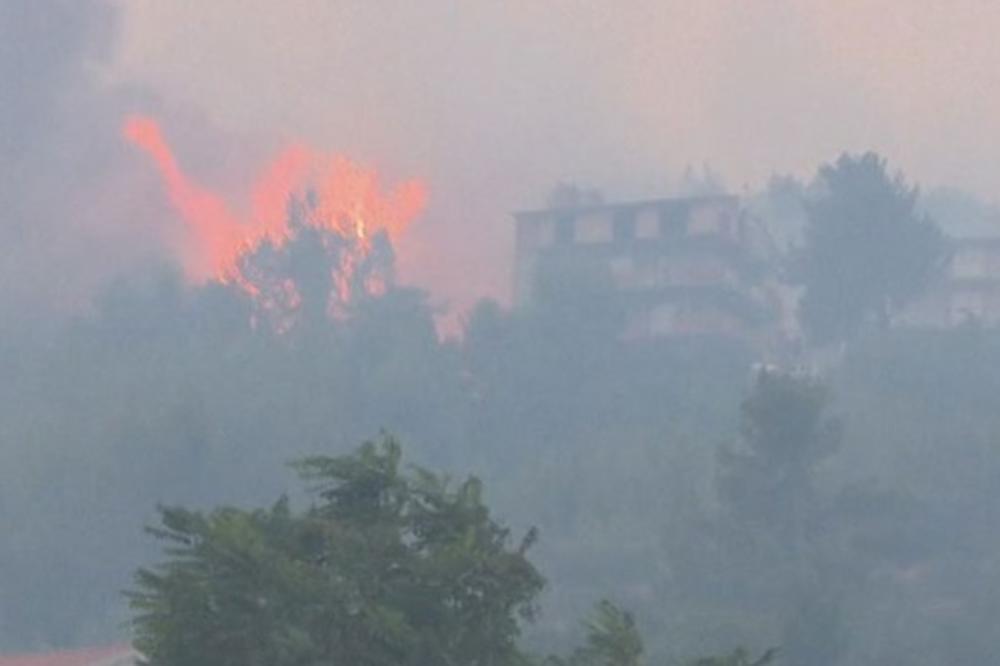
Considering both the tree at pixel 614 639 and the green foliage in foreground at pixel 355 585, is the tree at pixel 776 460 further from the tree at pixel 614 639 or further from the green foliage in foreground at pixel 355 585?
the tree at pixel 614 639

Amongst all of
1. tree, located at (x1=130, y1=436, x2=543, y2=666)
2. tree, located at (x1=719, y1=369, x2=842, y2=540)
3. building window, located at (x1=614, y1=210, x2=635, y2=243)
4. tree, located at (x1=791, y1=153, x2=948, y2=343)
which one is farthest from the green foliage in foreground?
building window, located at (x1=614, y1=210, x2=635, y2=243)

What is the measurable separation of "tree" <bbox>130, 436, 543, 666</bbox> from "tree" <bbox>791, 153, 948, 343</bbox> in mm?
78423

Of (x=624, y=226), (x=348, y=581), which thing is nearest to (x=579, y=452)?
(x=624, y=226)

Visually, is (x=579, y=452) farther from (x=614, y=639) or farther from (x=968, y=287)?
(x=614, y=639)

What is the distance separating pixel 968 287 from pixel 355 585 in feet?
319

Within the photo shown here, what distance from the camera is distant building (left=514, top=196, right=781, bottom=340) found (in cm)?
10531

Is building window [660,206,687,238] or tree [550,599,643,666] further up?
building window [660,206,687,238]

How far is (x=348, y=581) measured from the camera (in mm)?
19000

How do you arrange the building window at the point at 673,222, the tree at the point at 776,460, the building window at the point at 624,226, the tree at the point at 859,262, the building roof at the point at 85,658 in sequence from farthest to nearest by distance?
the building window at the point at 624,226 < the building window at the point at 673,222 < the tree at the point at 859,262 < the tree at the point at 776,460 < the building roof at the point at 85,658

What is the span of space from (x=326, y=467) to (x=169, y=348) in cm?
7802

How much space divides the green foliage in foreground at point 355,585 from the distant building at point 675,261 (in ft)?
267

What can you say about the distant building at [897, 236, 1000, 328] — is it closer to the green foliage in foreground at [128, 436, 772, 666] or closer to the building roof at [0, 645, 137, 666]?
the building roof at [0, 645, 137, 666]

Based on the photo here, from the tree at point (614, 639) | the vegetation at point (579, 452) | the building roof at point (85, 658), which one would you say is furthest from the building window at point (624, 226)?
the tree at point (614, 639)

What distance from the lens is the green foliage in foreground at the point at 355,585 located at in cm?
1844
